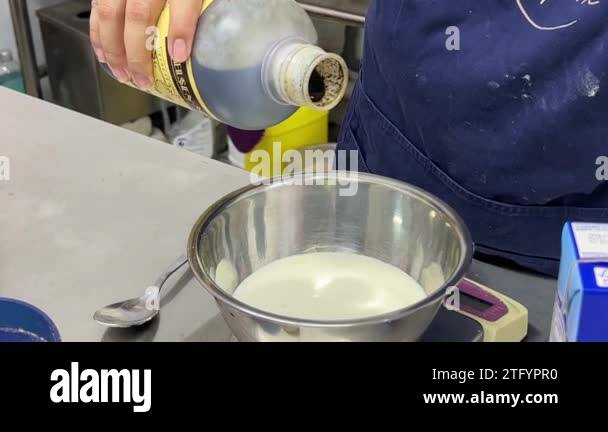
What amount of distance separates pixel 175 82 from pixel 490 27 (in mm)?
301

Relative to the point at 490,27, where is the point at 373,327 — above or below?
below

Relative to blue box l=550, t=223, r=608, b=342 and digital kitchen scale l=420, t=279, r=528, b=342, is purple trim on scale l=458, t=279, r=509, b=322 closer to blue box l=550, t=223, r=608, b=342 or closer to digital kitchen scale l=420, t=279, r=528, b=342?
digital kitchen scale l=420, t=279, r=528, b=342

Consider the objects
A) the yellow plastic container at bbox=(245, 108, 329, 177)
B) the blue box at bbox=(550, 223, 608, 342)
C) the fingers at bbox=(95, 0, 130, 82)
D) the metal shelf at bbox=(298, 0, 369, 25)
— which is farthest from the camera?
A: the yellow plastic container at bbox=(245, 108, 329, 177)

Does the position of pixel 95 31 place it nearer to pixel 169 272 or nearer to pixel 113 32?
pixel 113 32

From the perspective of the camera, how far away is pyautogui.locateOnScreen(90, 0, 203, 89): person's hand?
656 mm

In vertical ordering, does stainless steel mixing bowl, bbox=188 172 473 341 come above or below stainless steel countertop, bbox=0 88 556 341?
above

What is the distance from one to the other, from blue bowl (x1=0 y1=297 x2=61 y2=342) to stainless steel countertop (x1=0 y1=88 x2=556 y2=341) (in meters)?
0.03

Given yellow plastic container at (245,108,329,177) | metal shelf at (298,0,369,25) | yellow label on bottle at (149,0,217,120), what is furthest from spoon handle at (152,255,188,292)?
yellow plastic container at (245,108,329,177)

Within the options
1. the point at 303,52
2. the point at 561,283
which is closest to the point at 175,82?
the point at 303,52

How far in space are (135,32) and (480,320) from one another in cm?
39

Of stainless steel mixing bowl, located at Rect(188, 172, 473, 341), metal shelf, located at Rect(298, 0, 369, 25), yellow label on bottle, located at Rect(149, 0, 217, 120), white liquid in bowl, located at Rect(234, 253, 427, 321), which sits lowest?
white liquid in bowl, located at Rect(234, 253, 427, 321)

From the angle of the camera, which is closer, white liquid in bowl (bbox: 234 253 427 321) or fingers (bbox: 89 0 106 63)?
white liquid in bowl (bbox: 234 253 427 321)

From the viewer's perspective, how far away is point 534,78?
73cm
